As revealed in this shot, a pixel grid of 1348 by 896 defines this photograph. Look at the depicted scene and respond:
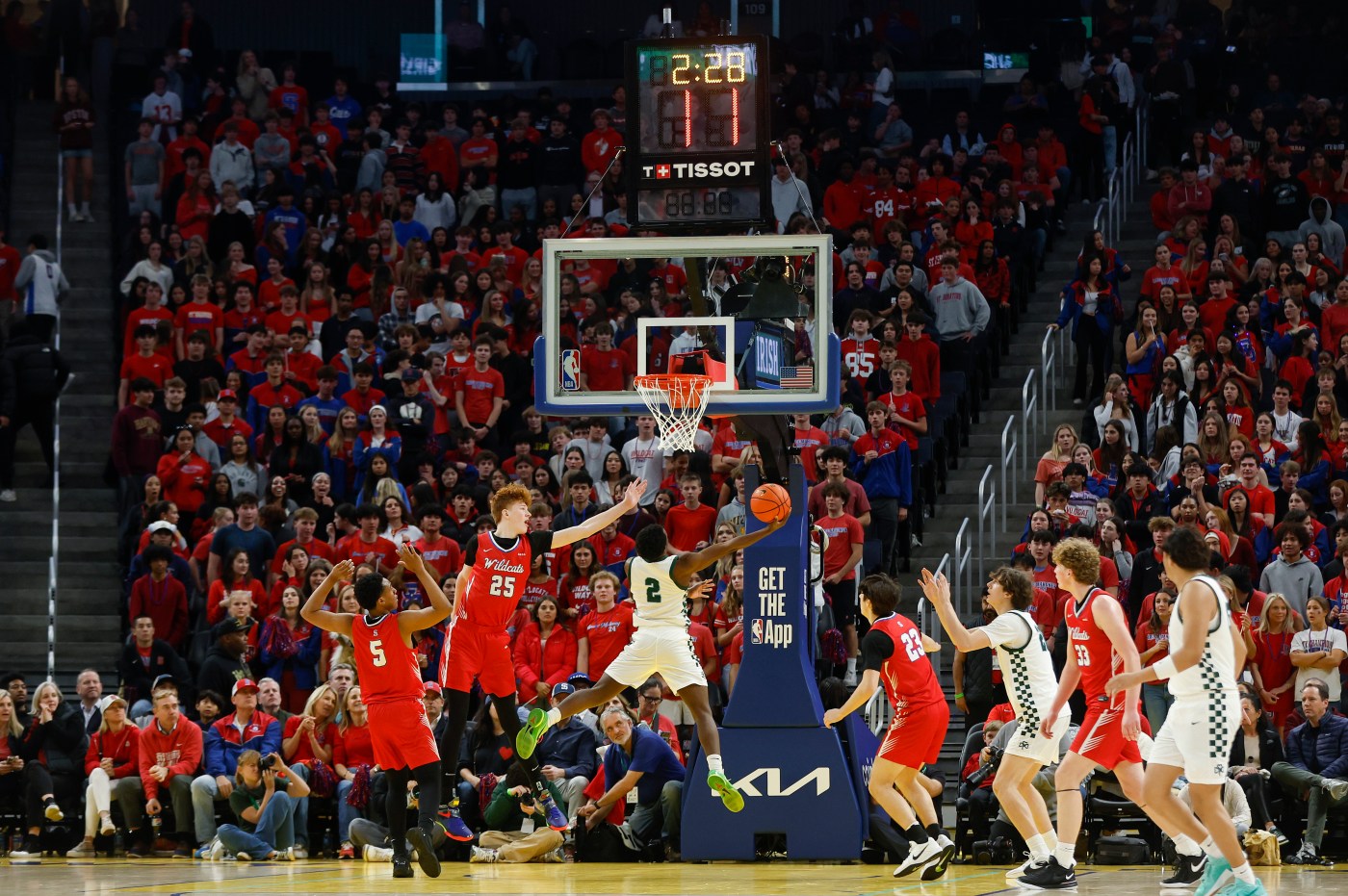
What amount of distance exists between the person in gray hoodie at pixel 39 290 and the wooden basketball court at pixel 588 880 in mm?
9023

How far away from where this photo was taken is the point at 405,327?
21797 mm

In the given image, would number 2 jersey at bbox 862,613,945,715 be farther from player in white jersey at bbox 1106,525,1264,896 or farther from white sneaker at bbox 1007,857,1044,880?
player in white jersey at bbox 1106,525,1264,896

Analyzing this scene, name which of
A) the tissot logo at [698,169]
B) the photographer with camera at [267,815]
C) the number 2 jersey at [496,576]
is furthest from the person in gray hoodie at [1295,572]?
the photographer with camera at [267,815]

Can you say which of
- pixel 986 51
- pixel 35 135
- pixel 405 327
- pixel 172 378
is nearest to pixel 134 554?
pixel 172 378

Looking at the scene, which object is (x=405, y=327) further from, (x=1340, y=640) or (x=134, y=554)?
(x=1340, y=640)

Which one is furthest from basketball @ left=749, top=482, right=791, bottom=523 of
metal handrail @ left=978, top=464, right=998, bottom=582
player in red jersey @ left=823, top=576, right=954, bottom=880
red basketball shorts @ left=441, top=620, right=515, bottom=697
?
Result: metal handrail @ left=978, top=464, right=998, bottom=582

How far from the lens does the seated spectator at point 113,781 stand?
17.0m

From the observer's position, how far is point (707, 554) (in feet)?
43.9

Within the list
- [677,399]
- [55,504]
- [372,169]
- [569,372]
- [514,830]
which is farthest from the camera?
[372,169]

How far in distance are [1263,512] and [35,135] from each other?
18.4 m

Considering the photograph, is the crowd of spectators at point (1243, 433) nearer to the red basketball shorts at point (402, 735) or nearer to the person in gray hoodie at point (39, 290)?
the red basketball shorts at point (402, 735)

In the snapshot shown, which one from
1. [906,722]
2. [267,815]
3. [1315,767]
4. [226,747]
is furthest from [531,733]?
[1315,767]

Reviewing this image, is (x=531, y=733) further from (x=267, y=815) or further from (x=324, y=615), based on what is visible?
(x=267, y=815)

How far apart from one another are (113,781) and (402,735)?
5.03 meters
